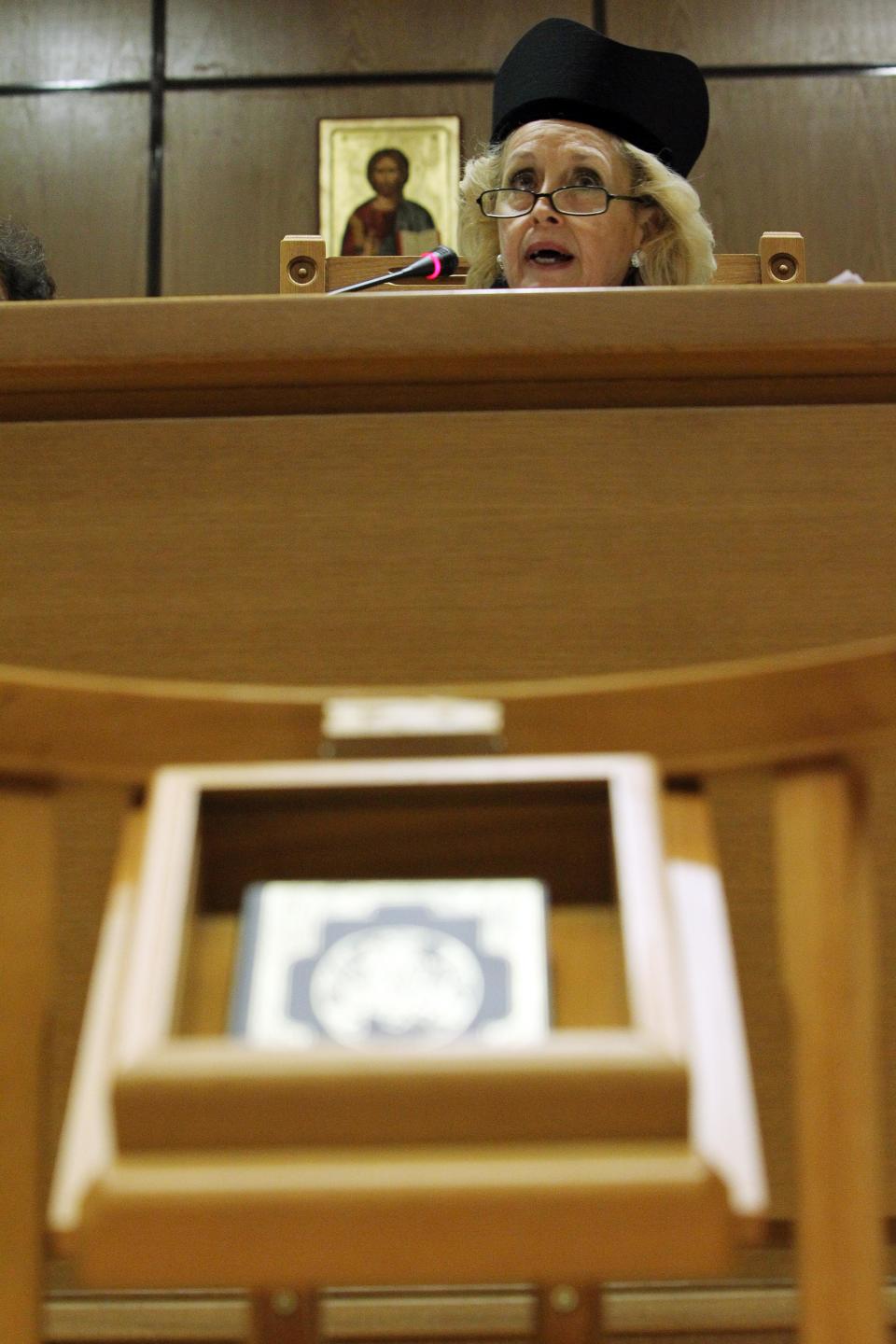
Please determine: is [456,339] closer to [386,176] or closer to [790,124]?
[386,176]

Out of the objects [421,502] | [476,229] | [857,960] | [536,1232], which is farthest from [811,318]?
[476,229]

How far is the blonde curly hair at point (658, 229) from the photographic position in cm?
204

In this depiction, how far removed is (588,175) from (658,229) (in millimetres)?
140

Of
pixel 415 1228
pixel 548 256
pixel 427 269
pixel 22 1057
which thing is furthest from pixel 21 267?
pixel 415 1228

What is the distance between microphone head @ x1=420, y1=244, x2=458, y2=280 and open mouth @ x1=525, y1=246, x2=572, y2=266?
1.12 feet

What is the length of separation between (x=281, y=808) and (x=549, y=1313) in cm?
32

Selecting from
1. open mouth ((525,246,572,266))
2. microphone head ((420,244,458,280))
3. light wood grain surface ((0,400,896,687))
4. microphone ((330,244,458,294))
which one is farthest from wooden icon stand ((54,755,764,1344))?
open mouth ((525,246,572,266))

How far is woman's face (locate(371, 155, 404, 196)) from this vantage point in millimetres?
3576

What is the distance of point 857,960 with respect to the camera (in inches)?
17.4

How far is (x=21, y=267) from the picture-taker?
2.21 m

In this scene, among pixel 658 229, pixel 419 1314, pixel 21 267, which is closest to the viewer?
pixel 419 1314

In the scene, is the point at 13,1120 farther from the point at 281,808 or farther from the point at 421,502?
the point at 421,502

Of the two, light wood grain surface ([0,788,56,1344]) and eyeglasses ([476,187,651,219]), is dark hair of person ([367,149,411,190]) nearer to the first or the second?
eyeglasses ([476,187,651,219])

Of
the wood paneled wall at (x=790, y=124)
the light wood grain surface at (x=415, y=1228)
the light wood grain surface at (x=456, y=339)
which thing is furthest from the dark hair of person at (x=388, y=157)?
the light wood grain surface at (x=415, y=1228)
